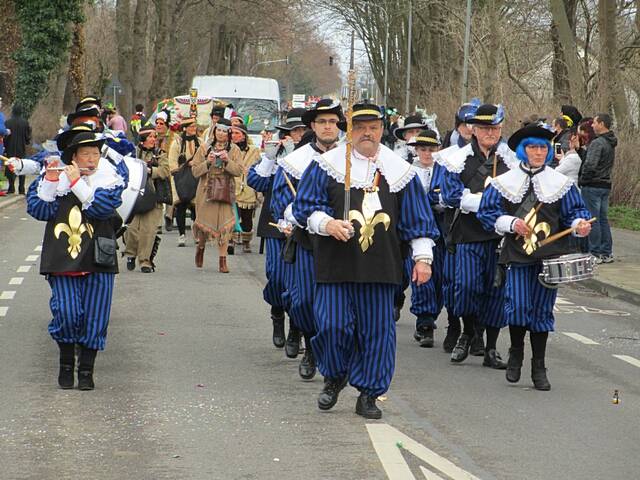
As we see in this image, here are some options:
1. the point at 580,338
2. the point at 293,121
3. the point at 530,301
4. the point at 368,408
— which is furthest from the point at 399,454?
the point at 580,338

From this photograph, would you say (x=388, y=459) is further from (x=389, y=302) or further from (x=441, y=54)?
(x=441, y=54)

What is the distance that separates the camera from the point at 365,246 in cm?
786

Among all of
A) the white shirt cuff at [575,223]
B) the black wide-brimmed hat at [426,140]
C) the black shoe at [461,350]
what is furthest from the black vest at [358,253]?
the black wide-brimmed hat at [426,140]

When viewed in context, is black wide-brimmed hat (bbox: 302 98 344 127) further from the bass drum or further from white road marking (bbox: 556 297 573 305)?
white road marking (bbox: 556 297 573 305)

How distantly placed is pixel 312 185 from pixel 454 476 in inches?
79.8

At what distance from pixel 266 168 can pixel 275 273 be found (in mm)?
838

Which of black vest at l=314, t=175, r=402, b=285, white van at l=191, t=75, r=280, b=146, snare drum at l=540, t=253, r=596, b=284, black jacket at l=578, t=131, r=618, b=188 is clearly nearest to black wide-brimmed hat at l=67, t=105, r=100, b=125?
black vest at l=314, t=175, r=402, b=285

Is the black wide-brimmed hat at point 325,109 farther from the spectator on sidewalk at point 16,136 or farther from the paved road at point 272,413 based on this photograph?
the spectator on sidewalk at point 16,136

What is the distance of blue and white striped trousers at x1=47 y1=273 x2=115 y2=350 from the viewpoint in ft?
28.4

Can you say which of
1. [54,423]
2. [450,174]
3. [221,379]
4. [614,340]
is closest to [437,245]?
[450,174]

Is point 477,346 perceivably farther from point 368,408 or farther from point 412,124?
point 368,408

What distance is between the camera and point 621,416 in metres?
8.52

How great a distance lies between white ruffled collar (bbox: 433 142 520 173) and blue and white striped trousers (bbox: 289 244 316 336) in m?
1.71

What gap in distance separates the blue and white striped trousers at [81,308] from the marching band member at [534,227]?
266 centimetres
